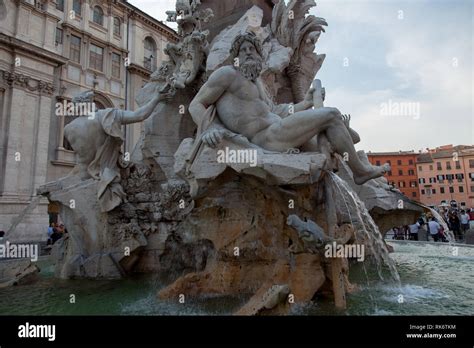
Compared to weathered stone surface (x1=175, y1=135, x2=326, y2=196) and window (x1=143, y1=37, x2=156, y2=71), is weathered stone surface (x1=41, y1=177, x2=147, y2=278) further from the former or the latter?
window (x1=143, y1=37, x2=156, y2=71)

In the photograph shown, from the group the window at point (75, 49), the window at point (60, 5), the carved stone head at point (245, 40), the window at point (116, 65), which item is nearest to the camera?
the carved stone head at point (245, 40)

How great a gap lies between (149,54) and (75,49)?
6711 millimetres

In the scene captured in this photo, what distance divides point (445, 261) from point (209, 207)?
5493 mm

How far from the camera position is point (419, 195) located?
177ft

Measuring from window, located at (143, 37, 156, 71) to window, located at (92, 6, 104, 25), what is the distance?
13.3 feet

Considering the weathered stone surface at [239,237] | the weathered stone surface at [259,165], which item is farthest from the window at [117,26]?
the weathered stone surface at [259,165]

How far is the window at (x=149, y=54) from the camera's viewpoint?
28919 millimetres

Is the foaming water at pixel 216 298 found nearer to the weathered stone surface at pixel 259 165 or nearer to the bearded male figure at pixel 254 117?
the weathered stone surface at pixel 259 165

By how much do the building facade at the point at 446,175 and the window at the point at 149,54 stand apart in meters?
41.3

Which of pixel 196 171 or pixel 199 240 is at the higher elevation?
pixel 196 171

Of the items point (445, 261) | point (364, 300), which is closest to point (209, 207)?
point (364, 300)

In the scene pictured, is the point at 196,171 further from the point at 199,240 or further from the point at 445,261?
the point at 445,261

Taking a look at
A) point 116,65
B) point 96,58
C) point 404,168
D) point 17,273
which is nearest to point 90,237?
point 17,273

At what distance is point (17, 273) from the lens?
18.1 feet
